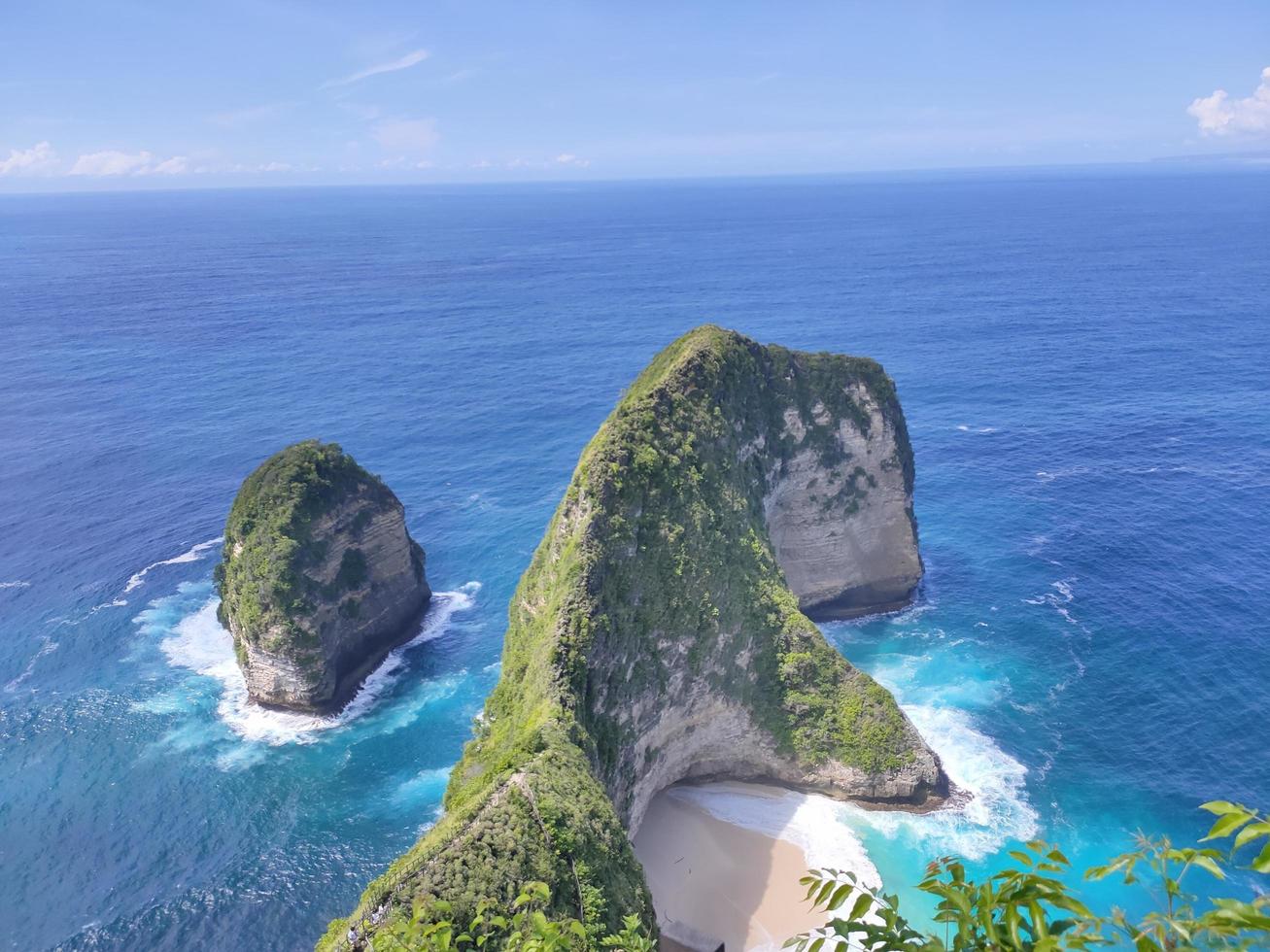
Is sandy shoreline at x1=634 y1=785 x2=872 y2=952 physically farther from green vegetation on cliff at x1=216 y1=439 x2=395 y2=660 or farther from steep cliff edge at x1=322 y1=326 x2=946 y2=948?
green vegetation on cliff at x1=216 y1=439 x2=395 y2=660

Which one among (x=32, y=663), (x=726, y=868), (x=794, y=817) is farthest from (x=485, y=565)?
(x=726, y=868)

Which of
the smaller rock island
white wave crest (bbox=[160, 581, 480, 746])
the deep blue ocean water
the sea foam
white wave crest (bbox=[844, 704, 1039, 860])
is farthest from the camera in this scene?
the smaller rock island

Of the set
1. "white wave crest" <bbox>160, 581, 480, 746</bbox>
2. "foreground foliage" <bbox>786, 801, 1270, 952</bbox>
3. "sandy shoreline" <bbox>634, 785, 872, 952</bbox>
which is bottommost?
"sandy shoreline" <bbox>634, 785, 872, 952</bbox>

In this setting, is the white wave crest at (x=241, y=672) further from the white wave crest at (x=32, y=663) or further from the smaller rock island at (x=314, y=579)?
the white wave crest at (x=32, y=663)

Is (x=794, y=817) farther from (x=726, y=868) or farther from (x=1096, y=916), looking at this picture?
(x=1096, y=916)

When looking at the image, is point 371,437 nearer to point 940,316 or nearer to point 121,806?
point 121,806

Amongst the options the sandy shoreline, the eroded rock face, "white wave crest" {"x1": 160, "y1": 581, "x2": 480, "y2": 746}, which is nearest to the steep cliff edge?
the eroded rock face

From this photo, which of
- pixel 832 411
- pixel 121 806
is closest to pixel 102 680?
pixel 121 806
